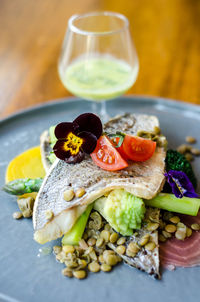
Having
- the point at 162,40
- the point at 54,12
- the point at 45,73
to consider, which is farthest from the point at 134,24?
the point at 45,73

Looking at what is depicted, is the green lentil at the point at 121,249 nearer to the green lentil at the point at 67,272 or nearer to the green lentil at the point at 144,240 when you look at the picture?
the green lentil at the point at 144,240

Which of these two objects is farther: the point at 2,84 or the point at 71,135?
the point at 2,84

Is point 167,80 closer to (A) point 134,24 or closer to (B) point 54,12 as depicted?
(A) point 134,24

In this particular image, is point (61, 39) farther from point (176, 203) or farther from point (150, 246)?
point (150, 246)

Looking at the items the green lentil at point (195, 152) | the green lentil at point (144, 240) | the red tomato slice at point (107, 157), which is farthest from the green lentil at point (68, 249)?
the green lentil at point (195, 152)

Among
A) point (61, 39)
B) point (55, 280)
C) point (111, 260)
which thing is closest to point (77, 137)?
point (111, 260)

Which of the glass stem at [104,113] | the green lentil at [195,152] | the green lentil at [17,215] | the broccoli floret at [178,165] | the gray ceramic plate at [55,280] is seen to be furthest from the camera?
the glass stem at [104,113]

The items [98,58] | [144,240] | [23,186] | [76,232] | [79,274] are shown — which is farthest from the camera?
[98,58]
